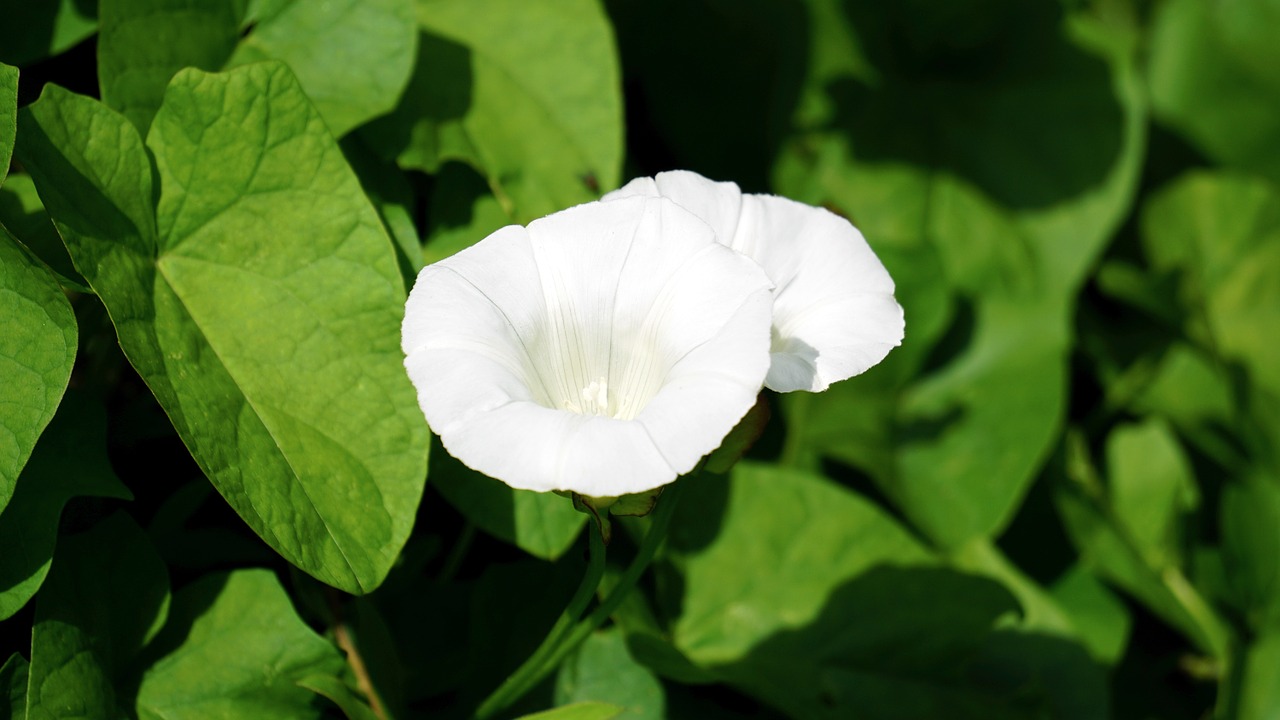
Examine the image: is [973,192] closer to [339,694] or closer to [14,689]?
[339,694]

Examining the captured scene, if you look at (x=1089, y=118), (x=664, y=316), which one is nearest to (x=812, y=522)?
(x=664, y=316)

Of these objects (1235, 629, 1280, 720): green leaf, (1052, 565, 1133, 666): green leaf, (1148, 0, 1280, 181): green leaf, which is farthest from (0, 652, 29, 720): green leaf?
(1148, 0, 1280, 181): green leaf

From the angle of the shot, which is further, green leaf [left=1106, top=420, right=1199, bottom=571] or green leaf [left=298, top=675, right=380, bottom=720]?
green leaf [left=1106, top=420, right=1199, bottom=571]

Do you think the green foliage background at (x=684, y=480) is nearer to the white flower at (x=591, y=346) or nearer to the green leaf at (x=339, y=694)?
the green leaf at (x=339, y=694)

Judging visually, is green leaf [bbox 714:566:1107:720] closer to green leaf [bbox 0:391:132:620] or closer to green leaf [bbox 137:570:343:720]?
green leaf [bbox 137:570:343:720]

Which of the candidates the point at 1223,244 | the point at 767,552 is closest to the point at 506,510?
the point at 767,552

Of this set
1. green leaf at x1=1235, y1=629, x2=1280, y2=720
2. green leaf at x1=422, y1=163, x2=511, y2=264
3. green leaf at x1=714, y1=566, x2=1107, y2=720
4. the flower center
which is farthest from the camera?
green leaf at x1=1235, y1=629, x2=1280, y2=720

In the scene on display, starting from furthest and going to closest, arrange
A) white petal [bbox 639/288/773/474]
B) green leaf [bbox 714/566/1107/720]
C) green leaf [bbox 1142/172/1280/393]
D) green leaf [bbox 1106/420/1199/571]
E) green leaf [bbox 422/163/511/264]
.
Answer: green leaf [bbox 1142/172/1280/393] → green leaf [bbox 1106/420/1199/571] → green leaf [bbox 714/566/1107/720] → green leaf [bbox 422/163/511/264] → white petal [bbox 639/288/773/474]

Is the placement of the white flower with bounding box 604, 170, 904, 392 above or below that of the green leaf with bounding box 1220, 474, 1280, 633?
above
